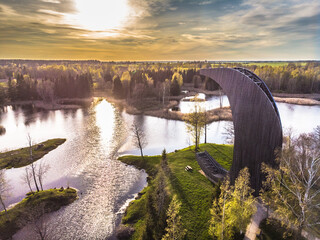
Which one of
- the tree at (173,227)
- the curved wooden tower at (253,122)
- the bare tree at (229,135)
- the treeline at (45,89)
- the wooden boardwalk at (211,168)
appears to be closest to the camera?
the tree at (173,227)

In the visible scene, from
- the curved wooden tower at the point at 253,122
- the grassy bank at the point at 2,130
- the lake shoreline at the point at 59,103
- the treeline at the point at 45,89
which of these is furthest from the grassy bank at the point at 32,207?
the treeline at the point at 45,89

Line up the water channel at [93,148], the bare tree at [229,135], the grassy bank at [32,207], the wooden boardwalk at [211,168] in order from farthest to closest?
the bare tree at [229,135] < the wooden boardwalk at [211,168] < the water channel at [93,148] < the grassy bank at [32,207]

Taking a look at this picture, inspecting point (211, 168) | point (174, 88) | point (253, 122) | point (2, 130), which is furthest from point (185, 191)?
point (174, 88)

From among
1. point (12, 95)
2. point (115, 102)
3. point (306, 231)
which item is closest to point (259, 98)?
point (306, 231)

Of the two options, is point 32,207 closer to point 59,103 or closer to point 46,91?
point 59,103

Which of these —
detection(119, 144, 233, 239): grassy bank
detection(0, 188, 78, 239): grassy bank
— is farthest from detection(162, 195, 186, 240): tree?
detection(0, 188, 78, 239): grassy bank

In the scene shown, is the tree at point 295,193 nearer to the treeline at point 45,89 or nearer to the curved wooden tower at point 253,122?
the curved wooden tower at point 253,122

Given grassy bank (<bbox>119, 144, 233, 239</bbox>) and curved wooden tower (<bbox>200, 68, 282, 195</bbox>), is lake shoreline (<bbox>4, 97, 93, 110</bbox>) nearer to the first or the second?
grassy bank (<bbox>119, 144, 233, 239</bbox>)
